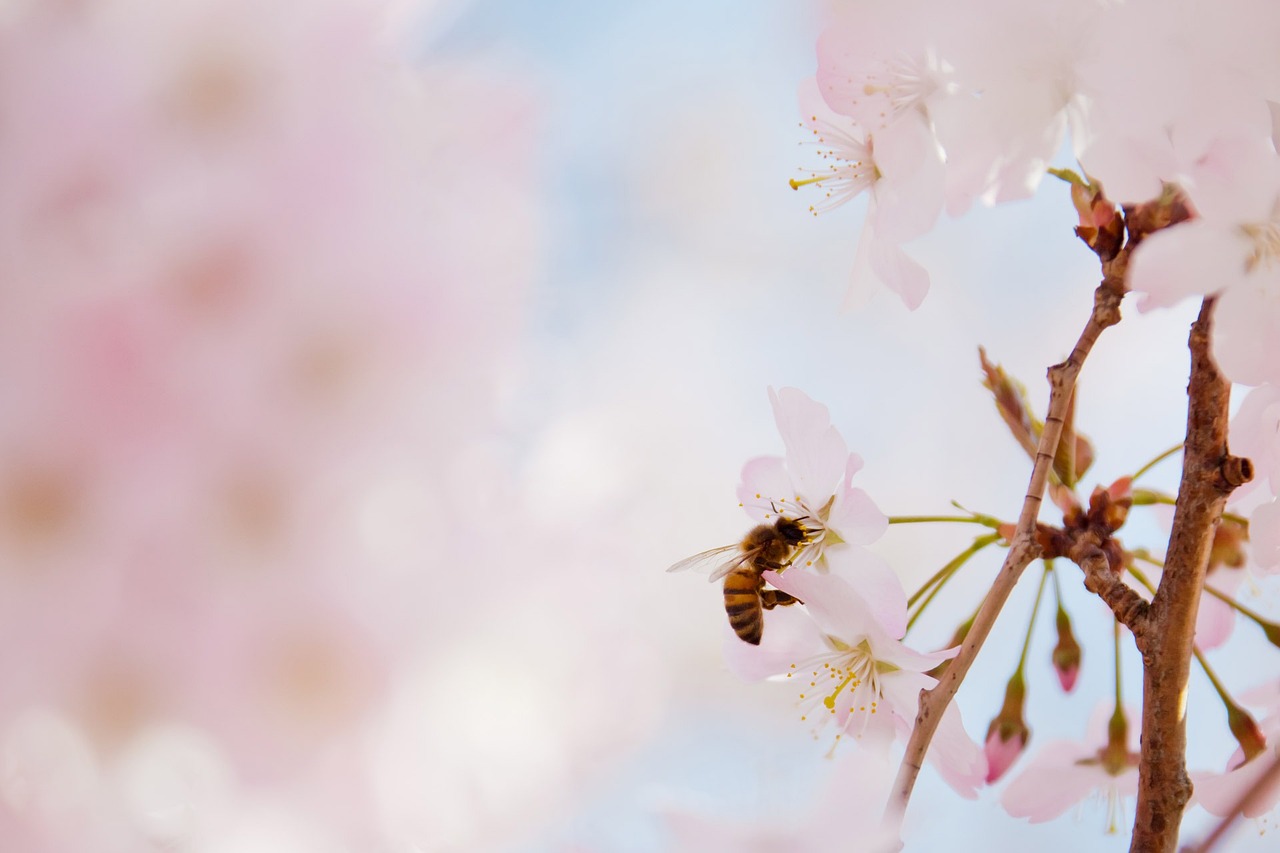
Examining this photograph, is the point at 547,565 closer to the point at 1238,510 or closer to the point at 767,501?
the point at 767,501

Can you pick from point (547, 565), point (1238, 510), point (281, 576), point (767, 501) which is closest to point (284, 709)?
point (281, 576)

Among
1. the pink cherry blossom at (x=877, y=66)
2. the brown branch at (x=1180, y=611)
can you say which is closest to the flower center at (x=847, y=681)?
the brown branch at (x=1180, y=611)

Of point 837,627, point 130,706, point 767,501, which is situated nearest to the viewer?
point 130,706

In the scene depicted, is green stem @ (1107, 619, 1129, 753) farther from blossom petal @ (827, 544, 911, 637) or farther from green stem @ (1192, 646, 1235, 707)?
blossom petal @ (827, 544, 911, 637)

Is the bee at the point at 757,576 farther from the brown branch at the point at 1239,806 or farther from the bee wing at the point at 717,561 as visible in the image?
the brown branch at the point at 1239,806

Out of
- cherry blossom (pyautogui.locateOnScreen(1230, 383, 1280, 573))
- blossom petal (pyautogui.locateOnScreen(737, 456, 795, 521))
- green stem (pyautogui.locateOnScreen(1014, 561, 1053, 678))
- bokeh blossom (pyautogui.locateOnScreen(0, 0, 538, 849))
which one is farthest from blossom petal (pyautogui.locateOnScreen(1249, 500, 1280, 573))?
bokeh blossom (pyautogui.locateOnScreen(0, 0, 538, 849))

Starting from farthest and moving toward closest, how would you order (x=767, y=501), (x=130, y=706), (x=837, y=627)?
(x=767, y=501) < (x=837, y=627) < (x=130, y=706)
